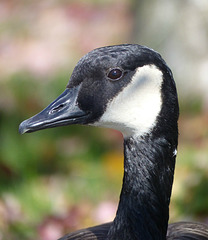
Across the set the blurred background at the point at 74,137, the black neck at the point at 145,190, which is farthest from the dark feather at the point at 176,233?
the blurred background at the point at 74,137

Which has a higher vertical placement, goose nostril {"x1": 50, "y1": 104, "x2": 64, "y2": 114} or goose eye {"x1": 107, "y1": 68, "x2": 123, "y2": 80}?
goose eye {"x1": 107, "y1": 68, "x2": 123, "y2": 80}

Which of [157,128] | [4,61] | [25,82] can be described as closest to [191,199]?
[157,128]

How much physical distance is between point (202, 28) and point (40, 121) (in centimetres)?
355

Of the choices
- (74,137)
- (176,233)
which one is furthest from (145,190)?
(74,137)

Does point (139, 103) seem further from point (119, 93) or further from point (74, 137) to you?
point (74, 137)

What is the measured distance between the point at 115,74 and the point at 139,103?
17cm

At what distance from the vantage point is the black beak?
2648 millimetres

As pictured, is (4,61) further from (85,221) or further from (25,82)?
(85,221)

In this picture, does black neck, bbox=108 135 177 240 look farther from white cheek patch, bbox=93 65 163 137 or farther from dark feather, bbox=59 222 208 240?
dark feather, bbox=59 222 208 240

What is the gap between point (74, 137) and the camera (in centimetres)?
561

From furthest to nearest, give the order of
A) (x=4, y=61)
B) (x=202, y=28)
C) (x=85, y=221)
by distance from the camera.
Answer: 1. (x=4, y=61)
2. (x=202, y=28)
3. (x=85, y=221)

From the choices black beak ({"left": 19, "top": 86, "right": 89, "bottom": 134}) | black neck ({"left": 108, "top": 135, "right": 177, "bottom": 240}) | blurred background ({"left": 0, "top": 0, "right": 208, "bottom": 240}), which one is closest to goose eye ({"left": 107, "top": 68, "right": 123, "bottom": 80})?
black beak ({"left": 19, "top": 86, "right": 89, "bottom": 134})

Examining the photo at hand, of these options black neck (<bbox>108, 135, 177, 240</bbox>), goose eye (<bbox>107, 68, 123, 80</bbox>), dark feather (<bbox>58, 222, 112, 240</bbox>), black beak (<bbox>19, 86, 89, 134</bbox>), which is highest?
goose eye (<bbox>107, 68, 123, 80</bbox>)

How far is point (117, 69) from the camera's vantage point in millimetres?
2654
